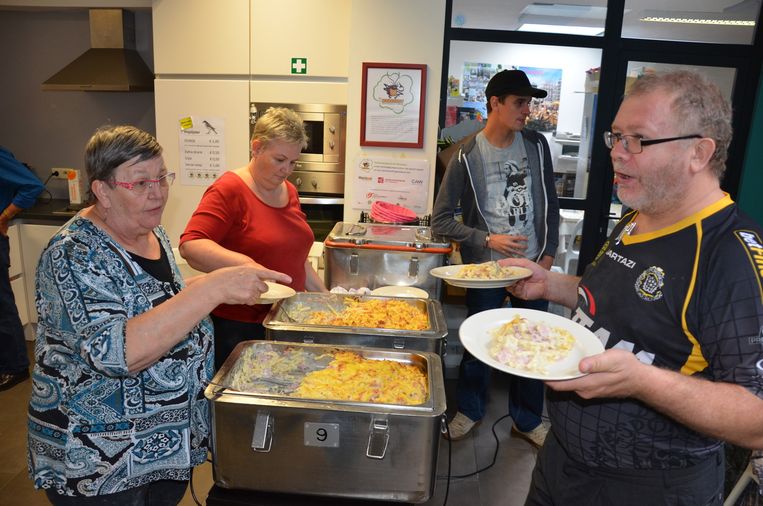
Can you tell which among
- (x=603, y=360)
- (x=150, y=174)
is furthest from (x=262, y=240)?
(x=603, y=360)

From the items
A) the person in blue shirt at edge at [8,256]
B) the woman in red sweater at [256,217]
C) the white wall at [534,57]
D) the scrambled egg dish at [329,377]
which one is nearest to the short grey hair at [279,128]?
the woman in red sweater at [256,217]

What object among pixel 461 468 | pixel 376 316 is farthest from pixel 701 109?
pixel 461 468

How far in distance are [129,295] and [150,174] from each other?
0.31 m

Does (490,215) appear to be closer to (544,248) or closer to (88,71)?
(544,248)

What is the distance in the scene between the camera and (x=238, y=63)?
3467mm

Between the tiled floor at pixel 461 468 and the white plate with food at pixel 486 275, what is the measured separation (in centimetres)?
107

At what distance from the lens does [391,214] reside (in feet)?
10.6

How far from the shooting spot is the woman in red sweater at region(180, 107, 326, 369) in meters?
2.01

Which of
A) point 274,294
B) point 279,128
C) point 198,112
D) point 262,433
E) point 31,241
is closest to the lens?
point 262,433

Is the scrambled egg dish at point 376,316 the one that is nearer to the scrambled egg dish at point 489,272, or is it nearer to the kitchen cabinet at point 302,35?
the scrambled egg dish at point 489,272

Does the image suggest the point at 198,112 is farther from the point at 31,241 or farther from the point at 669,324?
the point at 669,324

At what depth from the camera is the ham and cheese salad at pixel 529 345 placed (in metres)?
1.23

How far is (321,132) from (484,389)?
1.87m

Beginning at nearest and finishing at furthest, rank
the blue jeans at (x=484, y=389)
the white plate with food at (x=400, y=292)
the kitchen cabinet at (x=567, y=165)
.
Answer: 1. the white plate with food at (x=400, y=292)
2. the blue jeans at (x=484, y=389)
3. the kitchen cabinet at (x=567, y=165)
